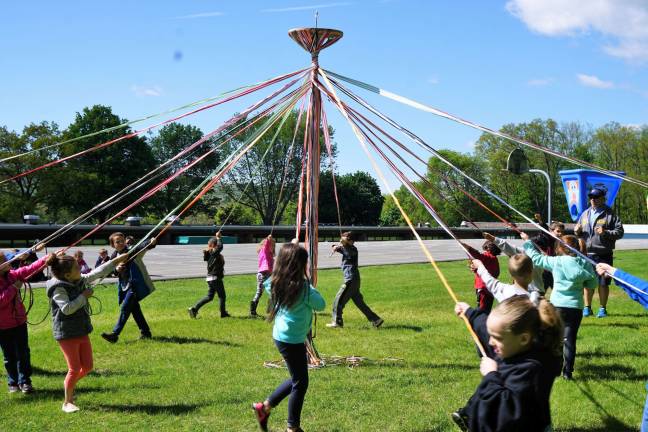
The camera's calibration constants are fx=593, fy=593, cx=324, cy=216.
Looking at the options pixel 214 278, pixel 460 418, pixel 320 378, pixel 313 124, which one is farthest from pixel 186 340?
pixel 460 418

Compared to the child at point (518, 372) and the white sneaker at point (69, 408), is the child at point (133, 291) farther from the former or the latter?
the child at point (518, 372)

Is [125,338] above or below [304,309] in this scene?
below

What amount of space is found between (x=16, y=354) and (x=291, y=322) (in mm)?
3176

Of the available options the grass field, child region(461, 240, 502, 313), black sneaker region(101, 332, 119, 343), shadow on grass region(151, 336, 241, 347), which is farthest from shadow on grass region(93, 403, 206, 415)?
child region(461, 240, 502, 313)

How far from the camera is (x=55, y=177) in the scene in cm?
4250

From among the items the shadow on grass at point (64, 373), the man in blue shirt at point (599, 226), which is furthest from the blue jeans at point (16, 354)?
the man in blue shirt at point (599, 226)

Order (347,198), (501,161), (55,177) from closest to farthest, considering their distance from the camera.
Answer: (55,177) → (501,161) → (347,198)

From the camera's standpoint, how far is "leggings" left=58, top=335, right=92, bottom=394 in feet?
17.5

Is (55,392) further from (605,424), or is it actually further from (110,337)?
(605,424)

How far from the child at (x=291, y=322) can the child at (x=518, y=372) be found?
1921 millimetres

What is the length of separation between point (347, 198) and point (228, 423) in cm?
5853

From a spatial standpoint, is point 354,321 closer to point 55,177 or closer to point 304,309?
point 304,309

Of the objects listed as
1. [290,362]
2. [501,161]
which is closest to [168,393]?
[290,362]

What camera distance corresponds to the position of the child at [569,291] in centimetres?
589
